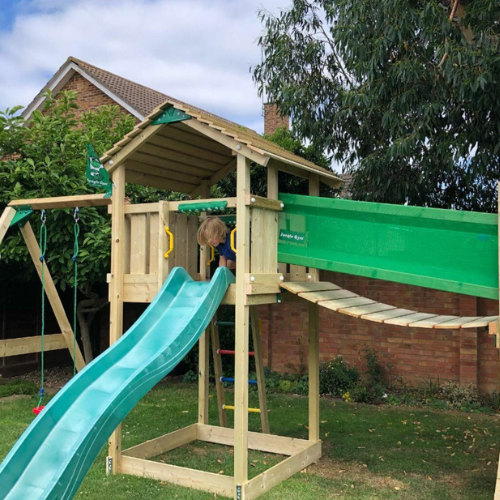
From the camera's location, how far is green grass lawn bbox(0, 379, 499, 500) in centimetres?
477

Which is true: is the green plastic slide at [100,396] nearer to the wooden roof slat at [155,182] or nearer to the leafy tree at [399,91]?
the wooden roof slat at [155,182]

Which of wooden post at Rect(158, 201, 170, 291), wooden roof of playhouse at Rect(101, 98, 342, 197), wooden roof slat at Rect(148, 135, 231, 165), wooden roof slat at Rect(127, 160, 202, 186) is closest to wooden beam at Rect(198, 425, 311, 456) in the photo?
wooden post at Rect(158, 201, 170, 291)

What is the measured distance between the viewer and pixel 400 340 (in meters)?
8.59

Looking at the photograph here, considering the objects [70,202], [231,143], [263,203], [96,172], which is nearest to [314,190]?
[263,203]

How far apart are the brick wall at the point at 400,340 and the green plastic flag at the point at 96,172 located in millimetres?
3148

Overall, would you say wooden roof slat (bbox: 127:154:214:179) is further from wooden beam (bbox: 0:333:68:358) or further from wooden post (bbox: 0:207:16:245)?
wooden beam (bbox: 0:333:68:358)

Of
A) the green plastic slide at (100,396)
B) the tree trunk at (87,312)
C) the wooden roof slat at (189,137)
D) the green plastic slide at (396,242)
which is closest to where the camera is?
the green plastic slide at (100,396)

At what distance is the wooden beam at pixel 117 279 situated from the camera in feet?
17.2

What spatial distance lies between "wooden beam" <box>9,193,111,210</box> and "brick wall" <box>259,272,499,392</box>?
3.02 metres

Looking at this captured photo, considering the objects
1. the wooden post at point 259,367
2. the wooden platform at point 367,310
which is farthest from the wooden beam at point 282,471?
the wooden platform at point 367,310

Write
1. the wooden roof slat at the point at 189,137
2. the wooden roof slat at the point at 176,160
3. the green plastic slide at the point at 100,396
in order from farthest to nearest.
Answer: the wooden roof slat at the point at 176,160 < the wooden roof slat at the point at 189,137 < the green plastic slide at the point at 100,396

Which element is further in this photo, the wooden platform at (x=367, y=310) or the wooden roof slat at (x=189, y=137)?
the wooden roof slat at (x=189, y=137)

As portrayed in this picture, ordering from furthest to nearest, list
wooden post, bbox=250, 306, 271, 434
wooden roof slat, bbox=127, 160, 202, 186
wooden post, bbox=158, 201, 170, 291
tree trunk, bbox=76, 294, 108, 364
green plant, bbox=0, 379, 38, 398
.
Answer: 1. tree trunk, bbox=76, 294, 108, 364
2. green plant, bbox=0, 379, 38, 398
3. wooden post, bbox=250, 306, 271, 434
4. wooden roof slat, bbox=127, 160, 202, 186
5. wooden post, bbox=158, 201, 170, 291

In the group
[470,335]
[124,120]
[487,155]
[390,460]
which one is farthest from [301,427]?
[124,120]
